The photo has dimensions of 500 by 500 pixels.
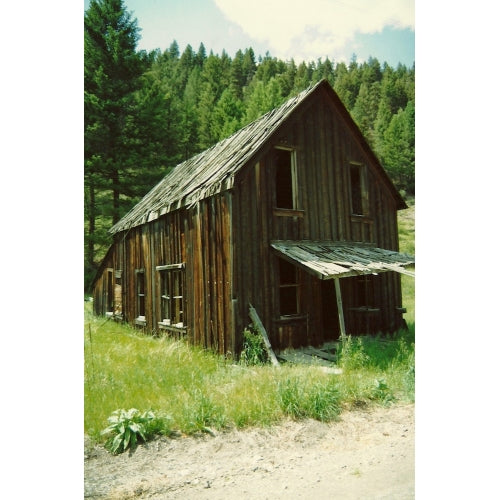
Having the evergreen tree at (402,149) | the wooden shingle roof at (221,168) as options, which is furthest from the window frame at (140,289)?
the evergreen tree at (402,149)

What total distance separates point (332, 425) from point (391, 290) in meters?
4.38

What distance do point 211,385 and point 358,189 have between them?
533 cm

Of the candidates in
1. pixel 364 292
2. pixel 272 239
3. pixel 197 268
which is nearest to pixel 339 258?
pixel 272 239

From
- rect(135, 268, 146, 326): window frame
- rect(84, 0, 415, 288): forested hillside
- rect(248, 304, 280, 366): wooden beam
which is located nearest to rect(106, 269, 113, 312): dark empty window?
rect(84, 0, 415, 288): forested hillside

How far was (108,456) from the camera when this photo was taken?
10.1 ft

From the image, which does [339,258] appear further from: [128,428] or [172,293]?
[128,428]

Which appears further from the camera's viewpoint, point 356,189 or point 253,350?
point 356,189

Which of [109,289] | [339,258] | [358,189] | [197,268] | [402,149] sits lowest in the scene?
[109,289]

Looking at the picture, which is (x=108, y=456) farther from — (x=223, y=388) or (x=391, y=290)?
(x=391, y=290)

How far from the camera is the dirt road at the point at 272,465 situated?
3.03 metres

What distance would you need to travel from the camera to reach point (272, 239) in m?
6.84

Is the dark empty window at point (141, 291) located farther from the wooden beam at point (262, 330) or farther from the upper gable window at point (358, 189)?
the upper gable window at point (358, 189)

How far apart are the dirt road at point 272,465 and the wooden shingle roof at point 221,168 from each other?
3.39 meters
